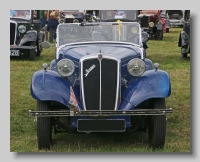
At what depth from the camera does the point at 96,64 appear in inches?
250

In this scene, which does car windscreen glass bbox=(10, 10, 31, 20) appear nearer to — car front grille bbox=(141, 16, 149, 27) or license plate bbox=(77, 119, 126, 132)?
car front grille bbox=(141, 16, 149, 27)

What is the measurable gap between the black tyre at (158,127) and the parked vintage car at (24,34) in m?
9.24

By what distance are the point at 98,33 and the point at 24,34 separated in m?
8.37

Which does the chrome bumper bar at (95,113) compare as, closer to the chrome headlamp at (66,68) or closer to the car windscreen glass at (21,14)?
the chrome headlamp at (66,68)

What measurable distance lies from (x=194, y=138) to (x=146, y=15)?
57.2ft

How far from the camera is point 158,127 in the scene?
20.3 ft

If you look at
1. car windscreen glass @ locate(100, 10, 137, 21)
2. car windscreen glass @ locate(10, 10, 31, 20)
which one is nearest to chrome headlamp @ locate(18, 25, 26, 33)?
car windscreen glass @ locate(10, 10, 31, 20)

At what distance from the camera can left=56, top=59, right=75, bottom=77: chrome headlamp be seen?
254 inches

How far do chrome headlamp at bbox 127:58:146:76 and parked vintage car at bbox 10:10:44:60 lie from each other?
29.0 ft

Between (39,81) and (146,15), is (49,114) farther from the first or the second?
(146,15)

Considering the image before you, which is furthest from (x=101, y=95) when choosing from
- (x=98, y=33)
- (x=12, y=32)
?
(x=12, y=32)

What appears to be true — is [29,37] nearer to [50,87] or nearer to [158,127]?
[50,87]

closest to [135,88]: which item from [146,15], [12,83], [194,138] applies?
[194,138]

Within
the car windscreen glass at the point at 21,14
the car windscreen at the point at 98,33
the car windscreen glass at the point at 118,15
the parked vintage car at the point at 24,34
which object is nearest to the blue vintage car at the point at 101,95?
the car windscreen at the point at 98,33
